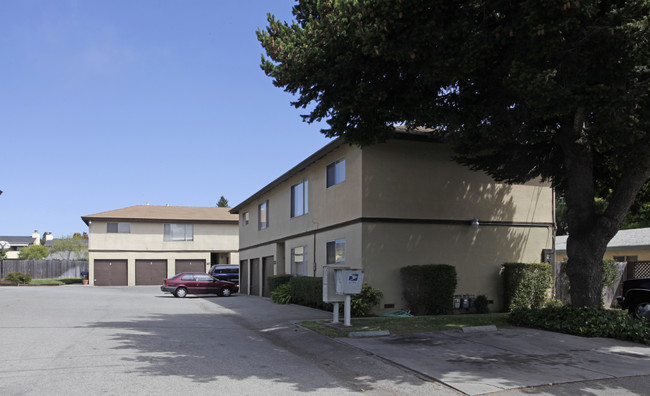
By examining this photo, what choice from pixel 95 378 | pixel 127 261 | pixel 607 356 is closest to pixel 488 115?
pixel 607 356

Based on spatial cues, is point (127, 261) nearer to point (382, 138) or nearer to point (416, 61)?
point (382, 138)

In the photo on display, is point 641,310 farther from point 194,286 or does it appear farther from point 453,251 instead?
point 194,286

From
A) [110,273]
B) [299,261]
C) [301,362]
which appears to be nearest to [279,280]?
[299,261]

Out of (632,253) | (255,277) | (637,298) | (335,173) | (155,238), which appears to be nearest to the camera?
(637,298)

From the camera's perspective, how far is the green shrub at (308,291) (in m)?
17.5

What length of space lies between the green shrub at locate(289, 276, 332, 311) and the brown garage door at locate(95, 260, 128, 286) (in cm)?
2651

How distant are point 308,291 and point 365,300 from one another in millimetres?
4206

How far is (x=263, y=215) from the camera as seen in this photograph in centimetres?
Answer: 2819

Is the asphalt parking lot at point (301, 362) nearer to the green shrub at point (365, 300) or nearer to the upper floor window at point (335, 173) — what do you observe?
the green shrub at point (365, 300)

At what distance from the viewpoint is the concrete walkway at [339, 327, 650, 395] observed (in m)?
7.62

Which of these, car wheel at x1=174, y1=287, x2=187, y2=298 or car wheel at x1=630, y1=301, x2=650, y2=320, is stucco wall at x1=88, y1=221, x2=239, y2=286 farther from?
car wheel at x1=630, y1=301, x2=650, y2=320

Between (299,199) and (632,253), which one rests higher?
(299,199)

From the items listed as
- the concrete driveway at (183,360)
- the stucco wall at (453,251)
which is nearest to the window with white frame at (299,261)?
the concrete driveway at (183,360)

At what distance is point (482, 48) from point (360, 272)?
606 centimetres
